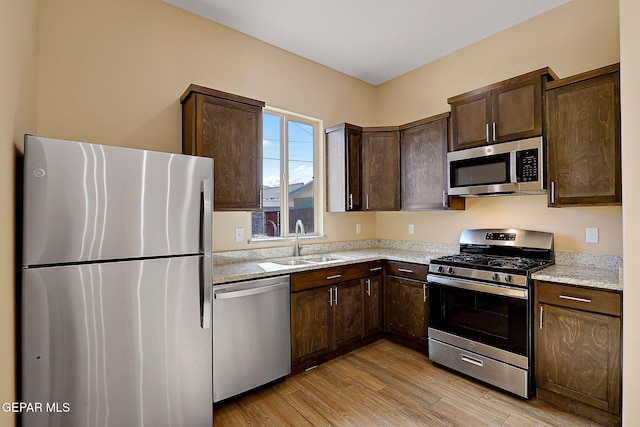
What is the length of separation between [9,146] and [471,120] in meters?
3.18

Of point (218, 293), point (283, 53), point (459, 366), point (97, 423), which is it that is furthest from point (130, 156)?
point (459, 366)

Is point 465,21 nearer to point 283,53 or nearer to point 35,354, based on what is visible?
point 283,53

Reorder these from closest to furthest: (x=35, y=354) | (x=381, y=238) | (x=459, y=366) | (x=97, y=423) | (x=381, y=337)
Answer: (x=35, y=354) < (x=97, y=423) < (x=459, y=366) < (x=381, y=337) < (x=381, y=238)

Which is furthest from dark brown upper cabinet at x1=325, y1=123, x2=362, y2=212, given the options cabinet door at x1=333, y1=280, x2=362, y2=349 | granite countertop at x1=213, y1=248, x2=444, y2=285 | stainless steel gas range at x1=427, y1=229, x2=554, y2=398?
stainless steel gas range at x1=427, y1=229, x2=554, y2=398

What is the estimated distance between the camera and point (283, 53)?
3295mm

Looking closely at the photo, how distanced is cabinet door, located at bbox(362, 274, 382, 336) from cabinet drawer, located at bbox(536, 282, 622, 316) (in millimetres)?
1435

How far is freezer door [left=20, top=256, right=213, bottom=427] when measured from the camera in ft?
4.79

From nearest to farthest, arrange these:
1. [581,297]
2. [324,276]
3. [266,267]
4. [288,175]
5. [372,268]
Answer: [581,297]
[266,267]
[324,276]
[372,268]
[288,175]

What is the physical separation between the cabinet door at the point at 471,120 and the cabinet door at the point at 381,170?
713mm

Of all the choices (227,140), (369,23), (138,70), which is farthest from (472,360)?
(138,70)

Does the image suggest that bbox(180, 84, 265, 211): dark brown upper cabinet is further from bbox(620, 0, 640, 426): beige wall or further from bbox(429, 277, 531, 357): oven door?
bbox(620, 0, 640, 426): beige wall

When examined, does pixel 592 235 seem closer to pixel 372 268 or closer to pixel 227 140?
pixel 372 268

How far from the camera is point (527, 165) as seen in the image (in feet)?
8.20

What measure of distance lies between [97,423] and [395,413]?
1.79 m
